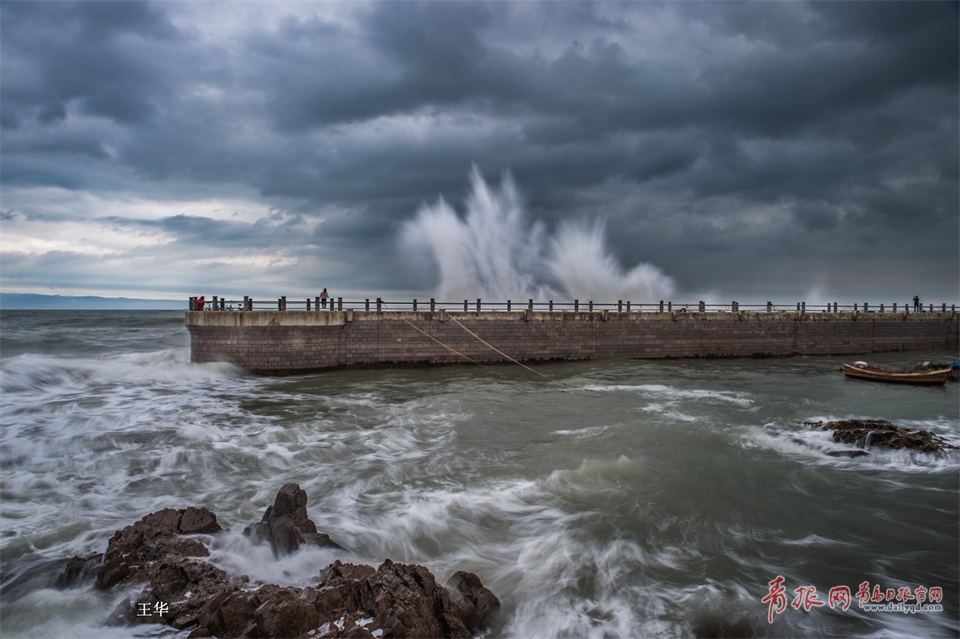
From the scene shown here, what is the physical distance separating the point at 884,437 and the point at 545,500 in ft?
27.0

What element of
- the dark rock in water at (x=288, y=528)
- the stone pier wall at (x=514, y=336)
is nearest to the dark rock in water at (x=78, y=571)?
the dark rock in water at (x=288, y=528)

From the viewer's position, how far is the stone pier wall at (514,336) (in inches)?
863

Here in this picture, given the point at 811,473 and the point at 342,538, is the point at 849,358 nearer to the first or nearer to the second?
the point at 811,473

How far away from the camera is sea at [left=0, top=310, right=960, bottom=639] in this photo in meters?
5.27

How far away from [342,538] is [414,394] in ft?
36.4

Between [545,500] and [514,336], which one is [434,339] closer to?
[514,336]

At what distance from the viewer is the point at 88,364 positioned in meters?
22.1

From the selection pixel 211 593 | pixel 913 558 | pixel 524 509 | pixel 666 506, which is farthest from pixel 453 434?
pixel 913 558

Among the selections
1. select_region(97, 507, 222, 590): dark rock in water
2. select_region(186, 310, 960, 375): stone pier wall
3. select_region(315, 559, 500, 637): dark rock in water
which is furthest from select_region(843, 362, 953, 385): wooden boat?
select_region(97, 507, 222, 590): dark rock in water

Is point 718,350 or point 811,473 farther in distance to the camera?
point 718,350

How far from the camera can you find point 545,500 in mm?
8016

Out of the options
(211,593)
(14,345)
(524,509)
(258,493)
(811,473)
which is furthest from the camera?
(14,345)

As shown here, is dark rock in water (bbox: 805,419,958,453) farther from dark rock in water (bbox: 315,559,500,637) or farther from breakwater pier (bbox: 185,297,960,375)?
breakwater pier (bbox: 185,297,960,375)

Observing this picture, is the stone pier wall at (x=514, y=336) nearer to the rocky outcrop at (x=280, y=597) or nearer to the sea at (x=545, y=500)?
the sea at (x=545, y=500)
